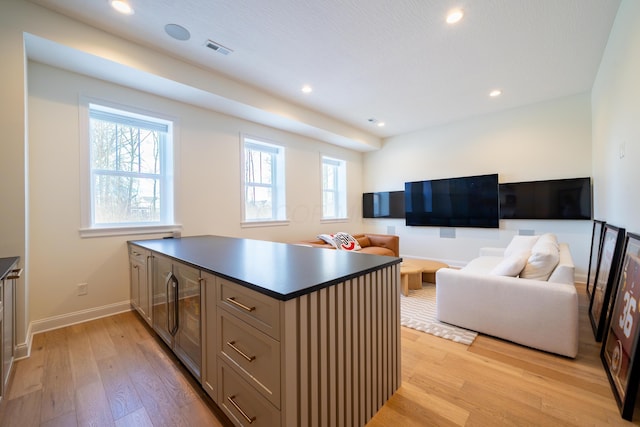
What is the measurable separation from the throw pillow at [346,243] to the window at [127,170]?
269cm

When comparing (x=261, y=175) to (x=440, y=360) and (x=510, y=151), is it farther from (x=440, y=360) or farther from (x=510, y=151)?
(x=510, y=151)

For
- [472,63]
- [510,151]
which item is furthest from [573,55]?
[510,151]

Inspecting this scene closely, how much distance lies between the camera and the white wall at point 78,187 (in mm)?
2502

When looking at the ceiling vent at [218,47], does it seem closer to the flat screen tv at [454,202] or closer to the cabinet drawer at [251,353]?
the cabinet drawer at [251,353]

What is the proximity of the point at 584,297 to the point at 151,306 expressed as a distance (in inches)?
199

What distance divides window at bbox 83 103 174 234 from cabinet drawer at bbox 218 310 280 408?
2452mm

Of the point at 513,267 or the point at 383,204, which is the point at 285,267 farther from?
the point at 383,204

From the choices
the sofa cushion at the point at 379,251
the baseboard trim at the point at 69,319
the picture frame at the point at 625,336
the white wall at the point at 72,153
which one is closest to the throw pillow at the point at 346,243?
the sofa cushion at the point at 379,251

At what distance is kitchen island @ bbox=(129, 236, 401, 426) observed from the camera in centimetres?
104

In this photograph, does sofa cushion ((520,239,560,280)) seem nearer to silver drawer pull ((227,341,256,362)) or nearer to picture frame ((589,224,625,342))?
picture frame ((589,224,625,342))

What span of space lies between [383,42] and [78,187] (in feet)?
11.7

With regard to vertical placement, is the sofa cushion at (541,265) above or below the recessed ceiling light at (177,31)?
below

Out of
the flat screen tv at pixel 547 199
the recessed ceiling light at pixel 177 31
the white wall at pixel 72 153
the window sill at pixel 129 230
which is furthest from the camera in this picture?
the flat screen tv at pixel 547 199

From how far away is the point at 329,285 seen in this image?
1.17 m
